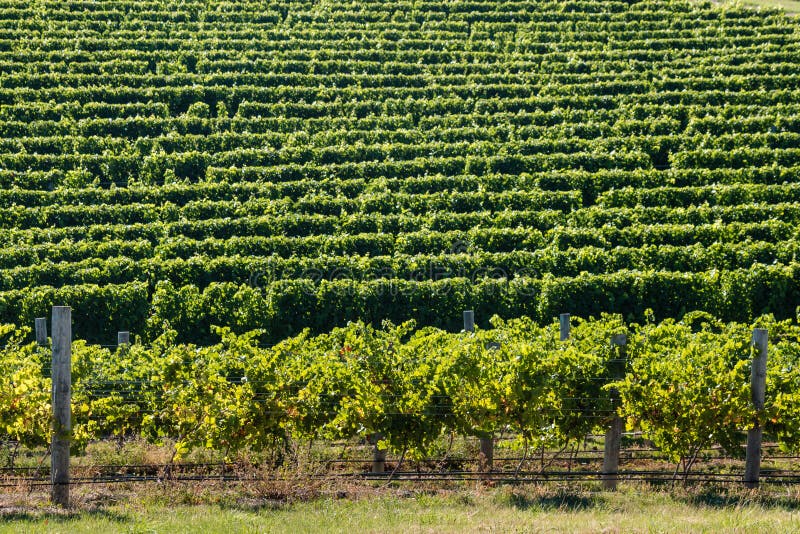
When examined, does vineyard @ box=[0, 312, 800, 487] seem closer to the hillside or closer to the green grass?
the green grass

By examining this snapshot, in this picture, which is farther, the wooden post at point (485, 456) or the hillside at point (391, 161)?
the hillside at point (391, 161)

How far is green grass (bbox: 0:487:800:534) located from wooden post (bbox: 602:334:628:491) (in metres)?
0.45

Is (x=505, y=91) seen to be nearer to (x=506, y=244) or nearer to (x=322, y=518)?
(x=506, y=244)

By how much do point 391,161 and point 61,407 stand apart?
16295mm

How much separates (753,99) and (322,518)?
932 inches

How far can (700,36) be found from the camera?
31.8 metres

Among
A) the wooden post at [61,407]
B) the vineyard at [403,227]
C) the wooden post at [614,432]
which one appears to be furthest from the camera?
the vineyard at [403,227]

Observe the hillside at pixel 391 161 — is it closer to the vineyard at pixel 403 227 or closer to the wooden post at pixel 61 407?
the vineyard at pixel 403 227

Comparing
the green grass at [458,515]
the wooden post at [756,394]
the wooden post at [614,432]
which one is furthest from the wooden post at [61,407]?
the wooden post at [756,394]

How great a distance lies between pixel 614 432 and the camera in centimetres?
969

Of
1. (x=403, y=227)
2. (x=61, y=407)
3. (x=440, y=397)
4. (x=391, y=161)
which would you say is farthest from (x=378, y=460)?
(x=391, y=161)

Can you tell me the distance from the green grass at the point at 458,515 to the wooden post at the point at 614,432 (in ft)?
1.48

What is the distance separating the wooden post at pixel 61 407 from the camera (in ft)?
27.6

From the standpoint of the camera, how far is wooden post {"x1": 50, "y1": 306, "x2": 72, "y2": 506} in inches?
332
